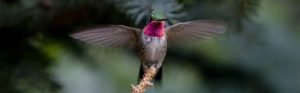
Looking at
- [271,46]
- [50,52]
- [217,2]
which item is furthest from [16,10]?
[271,46]

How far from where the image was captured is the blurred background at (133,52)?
85 cm

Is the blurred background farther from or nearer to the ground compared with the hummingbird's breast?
Answer: farther from the ground

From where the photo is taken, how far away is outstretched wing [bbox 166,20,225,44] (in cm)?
75

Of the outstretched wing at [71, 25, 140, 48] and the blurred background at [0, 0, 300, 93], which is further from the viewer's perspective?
the blurred background at [0, 0, 300, 93]

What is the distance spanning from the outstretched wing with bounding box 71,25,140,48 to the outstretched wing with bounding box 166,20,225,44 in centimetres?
4

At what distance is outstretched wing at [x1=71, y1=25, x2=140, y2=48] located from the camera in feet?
2.33

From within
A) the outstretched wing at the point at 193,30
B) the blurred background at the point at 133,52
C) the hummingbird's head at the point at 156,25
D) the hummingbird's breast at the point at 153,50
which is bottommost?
the hummingbird's breast at the point at 153,50

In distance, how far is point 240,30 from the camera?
2.81 ft

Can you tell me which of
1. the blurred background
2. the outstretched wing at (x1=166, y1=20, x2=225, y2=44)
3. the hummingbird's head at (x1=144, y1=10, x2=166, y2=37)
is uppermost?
the blurred background

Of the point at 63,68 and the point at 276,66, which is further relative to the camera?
the point at 276,66

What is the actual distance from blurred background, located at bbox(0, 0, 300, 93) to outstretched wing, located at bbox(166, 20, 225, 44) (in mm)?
38

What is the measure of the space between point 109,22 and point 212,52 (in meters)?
0.18

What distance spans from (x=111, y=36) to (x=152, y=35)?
0.22 feet

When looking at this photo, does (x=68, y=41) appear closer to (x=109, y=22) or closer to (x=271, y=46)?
(x=109, y=22)
